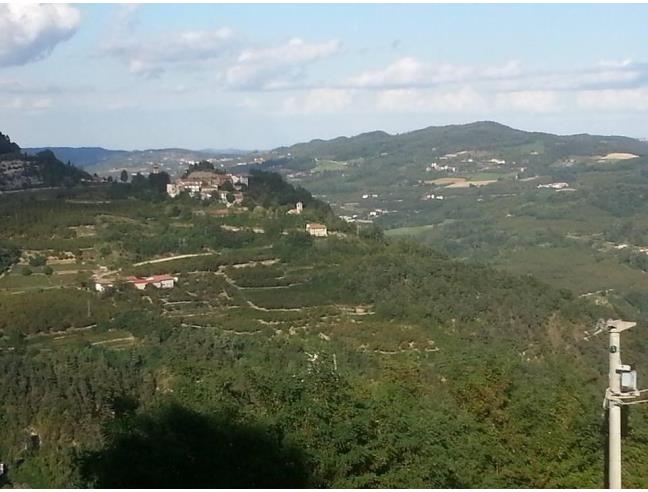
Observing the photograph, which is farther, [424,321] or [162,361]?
[424,321]

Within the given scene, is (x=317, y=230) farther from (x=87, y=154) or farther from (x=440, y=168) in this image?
(x=87, y=154)

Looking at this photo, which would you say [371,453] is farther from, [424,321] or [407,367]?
[424,321]

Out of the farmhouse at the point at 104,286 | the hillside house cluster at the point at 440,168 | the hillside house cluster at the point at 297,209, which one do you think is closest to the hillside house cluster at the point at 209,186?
the hillside house cluster at the point at 297,209

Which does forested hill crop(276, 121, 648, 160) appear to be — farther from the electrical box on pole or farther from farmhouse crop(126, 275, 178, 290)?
the electrical box on pole

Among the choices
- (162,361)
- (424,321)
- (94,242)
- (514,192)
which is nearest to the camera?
(162,361)

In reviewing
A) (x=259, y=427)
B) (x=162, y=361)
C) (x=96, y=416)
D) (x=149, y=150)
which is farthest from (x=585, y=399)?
(x=149, y=150)

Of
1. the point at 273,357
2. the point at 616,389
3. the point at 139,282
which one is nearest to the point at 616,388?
the point at 616,389
